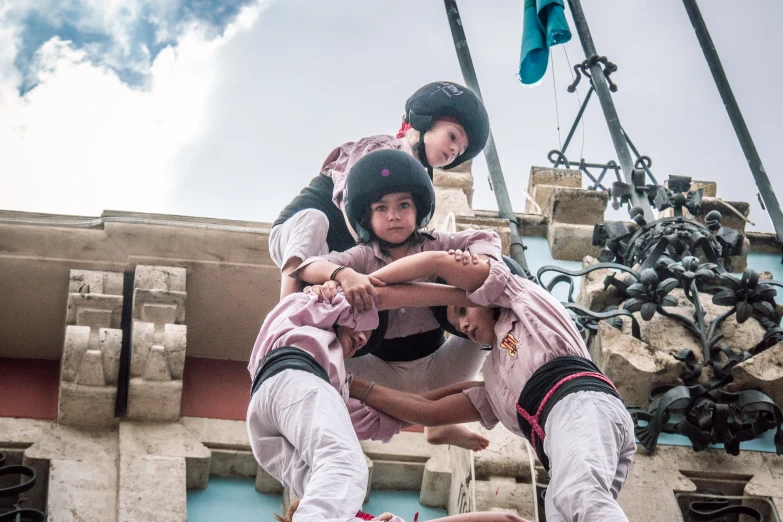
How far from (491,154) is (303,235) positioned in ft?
14.1

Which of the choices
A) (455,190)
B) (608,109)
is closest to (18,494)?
(455,190)

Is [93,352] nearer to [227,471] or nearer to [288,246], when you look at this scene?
[227,471]

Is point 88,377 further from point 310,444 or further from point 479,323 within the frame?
point 310,444

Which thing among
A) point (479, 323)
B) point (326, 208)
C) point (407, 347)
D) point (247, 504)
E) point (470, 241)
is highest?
point (326, 208)

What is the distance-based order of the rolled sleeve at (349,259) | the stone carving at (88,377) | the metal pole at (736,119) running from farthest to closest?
the metal pole at (736,119) → the stone carving at (88,377) → the rolled sleeve at (349,259)

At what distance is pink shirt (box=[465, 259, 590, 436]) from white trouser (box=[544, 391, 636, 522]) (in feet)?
0.94

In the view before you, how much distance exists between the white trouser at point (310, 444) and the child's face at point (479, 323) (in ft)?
2.40

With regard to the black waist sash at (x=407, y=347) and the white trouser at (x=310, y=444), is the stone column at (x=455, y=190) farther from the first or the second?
the white trouser at (x=310, y=444)

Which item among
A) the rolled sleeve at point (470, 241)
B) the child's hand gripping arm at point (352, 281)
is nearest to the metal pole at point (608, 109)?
the rolled sleeve at point (470, 241)

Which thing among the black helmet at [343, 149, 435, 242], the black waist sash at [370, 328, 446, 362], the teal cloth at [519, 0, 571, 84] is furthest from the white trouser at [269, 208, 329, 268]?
the teal cloth at [519, 0, 571, 84]

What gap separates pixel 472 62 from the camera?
1060 centimetres

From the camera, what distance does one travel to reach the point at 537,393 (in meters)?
5.33

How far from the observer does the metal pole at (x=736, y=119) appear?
1042 cm

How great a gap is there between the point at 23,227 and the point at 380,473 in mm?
2525
